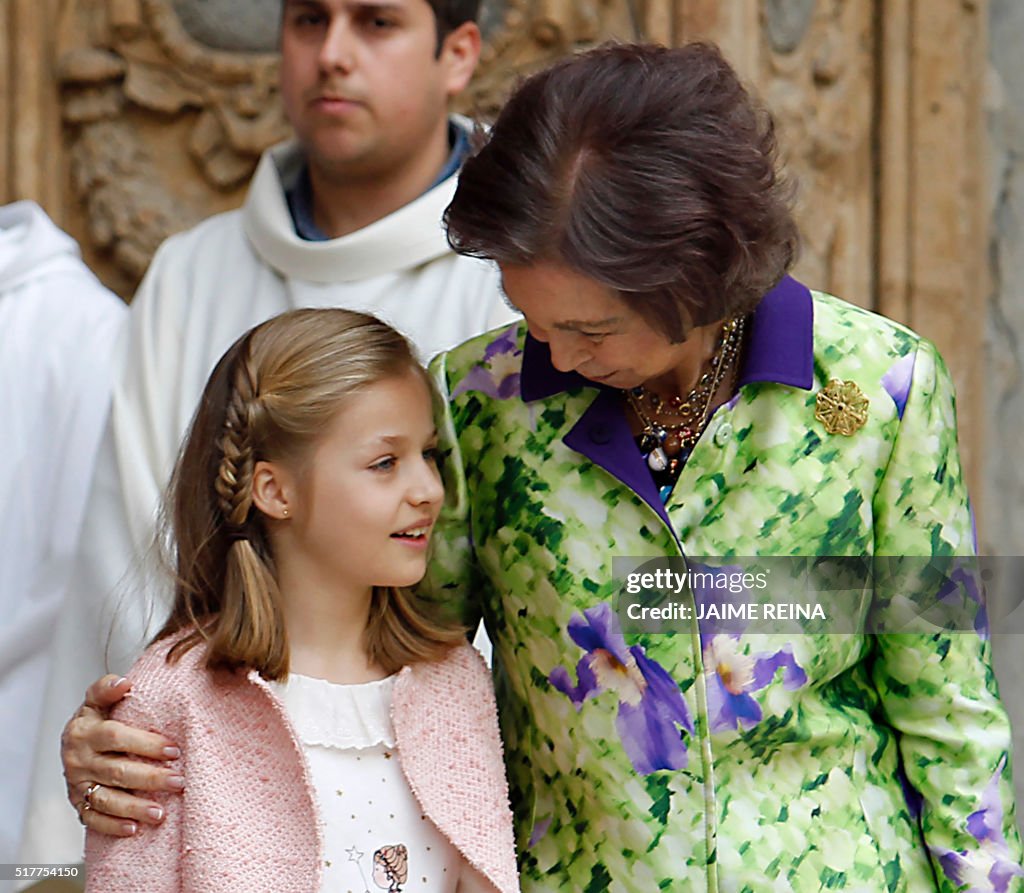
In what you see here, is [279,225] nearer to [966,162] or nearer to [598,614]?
[598,614]

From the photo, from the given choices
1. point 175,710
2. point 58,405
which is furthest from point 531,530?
point 58,405

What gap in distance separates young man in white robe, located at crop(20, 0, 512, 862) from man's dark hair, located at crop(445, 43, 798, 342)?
3.13 feet

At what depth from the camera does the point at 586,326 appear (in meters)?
1.85

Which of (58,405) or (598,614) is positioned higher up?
(598,614)

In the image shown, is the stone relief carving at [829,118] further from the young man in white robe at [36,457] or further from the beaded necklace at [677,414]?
the beaded necklace at [677,414]

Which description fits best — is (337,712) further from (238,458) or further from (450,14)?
(450,14)

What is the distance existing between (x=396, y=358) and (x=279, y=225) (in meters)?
1.01

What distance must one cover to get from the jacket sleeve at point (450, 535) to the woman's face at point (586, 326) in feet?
0.68

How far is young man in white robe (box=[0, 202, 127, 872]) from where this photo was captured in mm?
3062

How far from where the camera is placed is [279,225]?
300cm

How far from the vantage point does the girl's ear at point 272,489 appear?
2.02 meters

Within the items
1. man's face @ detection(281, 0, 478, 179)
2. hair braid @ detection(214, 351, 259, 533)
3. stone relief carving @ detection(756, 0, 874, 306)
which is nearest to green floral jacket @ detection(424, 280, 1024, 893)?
hair braid @ detection(214, 351, 259, 533)

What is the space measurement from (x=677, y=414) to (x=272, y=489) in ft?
1.49

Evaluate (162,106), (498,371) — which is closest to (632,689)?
(498,371)
